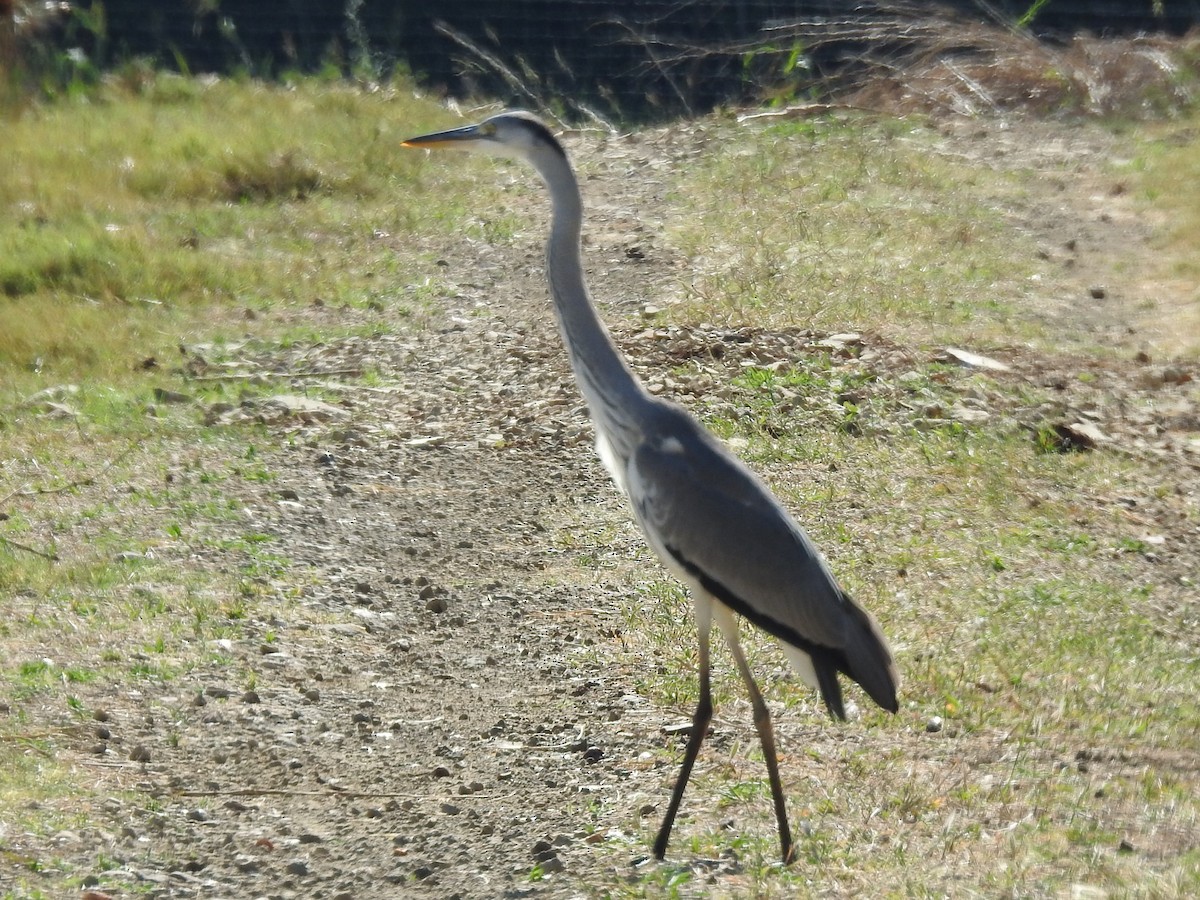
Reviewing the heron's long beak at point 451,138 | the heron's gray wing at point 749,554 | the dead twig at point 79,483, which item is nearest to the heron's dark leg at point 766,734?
the heron's gray wing at point 749,554

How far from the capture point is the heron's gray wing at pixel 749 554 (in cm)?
411

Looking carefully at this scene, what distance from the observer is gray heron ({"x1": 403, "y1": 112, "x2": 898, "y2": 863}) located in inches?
161

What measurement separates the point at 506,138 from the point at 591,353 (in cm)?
95

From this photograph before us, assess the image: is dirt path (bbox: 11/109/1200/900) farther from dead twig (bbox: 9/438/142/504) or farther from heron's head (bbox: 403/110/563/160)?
heron's head (bbox: 403/110/563/160)

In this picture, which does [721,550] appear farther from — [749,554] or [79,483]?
[79,483]

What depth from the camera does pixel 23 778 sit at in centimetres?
429

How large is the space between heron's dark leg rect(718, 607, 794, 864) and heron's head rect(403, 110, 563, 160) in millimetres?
1589

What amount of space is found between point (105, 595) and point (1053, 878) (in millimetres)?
3344

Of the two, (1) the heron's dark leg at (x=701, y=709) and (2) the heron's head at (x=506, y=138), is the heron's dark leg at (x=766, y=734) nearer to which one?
(1) the heron's dark leg at (x=701, y=709)

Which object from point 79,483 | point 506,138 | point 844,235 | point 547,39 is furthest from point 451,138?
point 547,39

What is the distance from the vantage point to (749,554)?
4176 mm

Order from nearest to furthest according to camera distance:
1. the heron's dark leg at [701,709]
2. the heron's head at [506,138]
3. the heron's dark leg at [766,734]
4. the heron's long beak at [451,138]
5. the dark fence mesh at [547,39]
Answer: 1. the heron's dark leg at [766,734]
2. the heron's dark leg at [701,709]
3. the heron's head at [506,138]
4. the heron's long beak at [451,138]
5. the dark fence mesh at [547,39]

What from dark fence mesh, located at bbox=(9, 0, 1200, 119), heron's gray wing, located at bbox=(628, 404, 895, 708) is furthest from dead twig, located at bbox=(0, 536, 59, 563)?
dark fence mesh, located at bbox=(9, 0, 1200, 119)

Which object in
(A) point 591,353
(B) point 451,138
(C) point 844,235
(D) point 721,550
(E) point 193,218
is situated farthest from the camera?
(E) point 193,218
